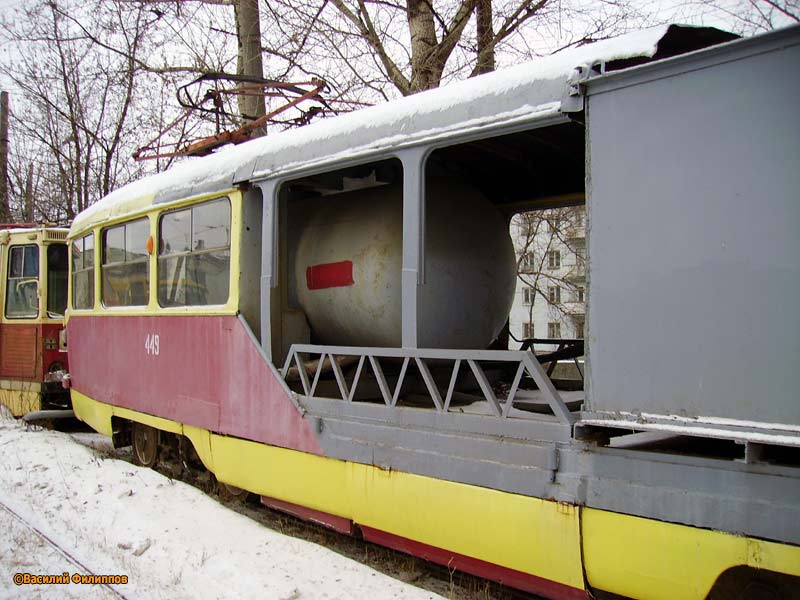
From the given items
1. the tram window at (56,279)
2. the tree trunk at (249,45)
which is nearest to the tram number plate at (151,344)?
the tram window at (56,279)

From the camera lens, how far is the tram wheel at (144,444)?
730cm

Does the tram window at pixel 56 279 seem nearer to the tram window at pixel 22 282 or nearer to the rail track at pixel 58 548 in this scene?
the tram window at pixel 22 282

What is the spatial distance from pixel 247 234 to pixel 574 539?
342cm

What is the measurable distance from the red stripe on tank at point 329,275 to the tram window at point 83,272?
4.08 metres

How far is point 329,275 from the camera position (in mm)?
5352

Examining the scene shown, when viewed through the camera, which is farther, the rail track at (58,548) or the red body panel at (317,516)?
the red body panel at (317,516)

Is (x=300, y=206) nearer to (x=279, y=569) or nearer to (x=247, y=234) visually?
(x=247, y=234)

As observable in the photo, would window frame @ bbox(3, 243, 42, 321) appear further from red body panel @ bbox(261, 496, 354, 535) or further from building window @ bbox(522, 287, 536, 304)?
building window @ bbox(522, 287, 536, 304)

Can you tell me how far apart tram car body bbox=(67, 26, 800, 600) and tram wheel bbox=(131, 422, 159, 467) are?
1.95ft

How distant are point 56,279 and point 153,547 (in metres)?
7.55

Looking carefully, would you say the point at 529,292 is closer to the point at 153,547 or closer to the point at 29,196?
the point at 29,196

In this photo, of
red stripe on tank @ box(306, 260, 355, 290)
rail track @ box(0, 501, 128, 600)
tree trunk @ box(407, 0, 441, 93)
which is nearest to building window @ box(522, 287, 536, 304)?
tree trunk @ box(407, 0, 441, 93)

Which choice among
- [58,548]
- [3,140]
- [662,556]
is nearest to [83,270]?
[58,548]

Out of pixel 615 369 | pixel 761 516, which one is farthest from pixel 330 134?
pixel 761 516
